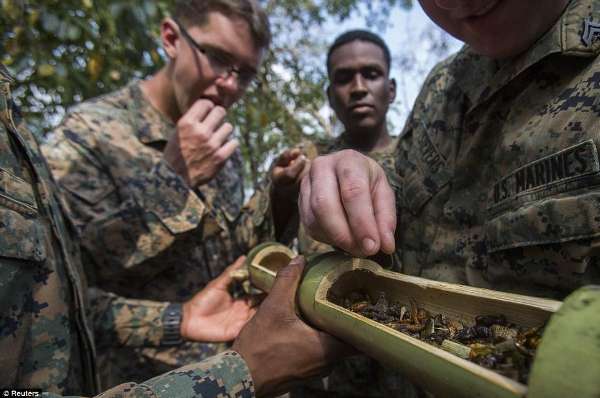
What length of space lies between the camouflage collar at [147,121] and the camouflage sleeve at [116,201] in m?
0.30

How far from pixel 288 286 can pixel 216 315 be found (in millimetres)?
1118

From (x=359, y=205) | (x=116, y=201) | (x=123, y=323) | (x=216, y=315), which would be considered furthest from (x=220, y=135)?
(x=359, y=205)

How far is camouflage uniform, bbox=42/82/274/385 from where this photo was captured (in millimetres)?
2199

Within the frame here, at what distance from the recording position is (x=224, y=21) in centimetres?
277

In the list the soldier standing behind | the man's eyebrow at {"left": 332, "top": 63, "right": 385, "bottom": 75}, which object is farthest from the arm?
the man's eyebrow at {"left": 332, "top": 63, "right": 385, "bottom": 75}

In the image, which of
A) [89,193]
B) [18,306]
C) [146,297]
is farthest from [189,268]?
[18,306]

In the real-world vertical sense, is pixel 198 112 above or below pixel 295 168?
above

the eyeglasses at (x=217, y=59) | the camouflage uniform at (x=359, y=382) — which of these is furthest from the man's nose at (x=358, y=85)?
the camouflage uniform at (x=359, y=382)

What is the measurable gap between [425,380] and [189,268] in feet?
6.96

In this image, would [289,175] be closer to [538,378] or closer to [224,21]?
[224,21]

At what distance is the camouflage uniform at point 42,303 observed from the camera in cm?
119

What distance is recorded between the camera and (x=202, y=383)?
1.15 meters

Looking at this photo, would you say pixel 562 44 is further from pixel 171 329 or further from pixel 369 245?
pixel 171 329

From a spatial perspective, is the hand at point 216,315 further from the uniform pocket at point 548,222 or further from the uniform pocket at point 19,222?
the uniform pocket at point 548,222
